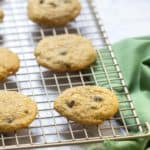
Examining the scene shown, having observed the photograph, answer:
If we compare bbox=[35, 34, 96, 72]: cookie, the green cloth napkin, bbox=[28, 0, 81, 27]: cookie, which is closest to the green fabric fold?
the green cloth napkin

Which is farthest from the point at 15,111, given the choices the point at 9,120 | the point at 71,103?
the point at 71,103

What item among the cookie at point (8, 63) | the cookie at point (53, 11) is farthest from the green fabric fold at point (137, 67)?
the cookie at point (8, 63)

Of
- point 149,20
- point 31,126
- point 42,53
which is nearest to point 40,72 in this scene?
point 42,53

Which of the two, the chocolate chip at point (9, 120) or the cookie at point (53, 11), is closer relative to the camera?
the chocolate chip at point (9, 120)

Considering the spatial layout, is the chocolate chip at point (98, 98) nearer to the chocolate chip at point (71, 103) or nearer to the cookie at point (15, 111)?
the chocolate chip at point (71, 103)

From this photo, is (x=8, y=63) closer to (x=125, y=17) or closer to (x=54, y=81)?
(x=54, y=81)

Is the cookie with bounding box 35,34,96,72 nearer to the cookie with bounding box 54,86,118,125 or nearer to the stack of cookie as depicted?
the stack of cookie
